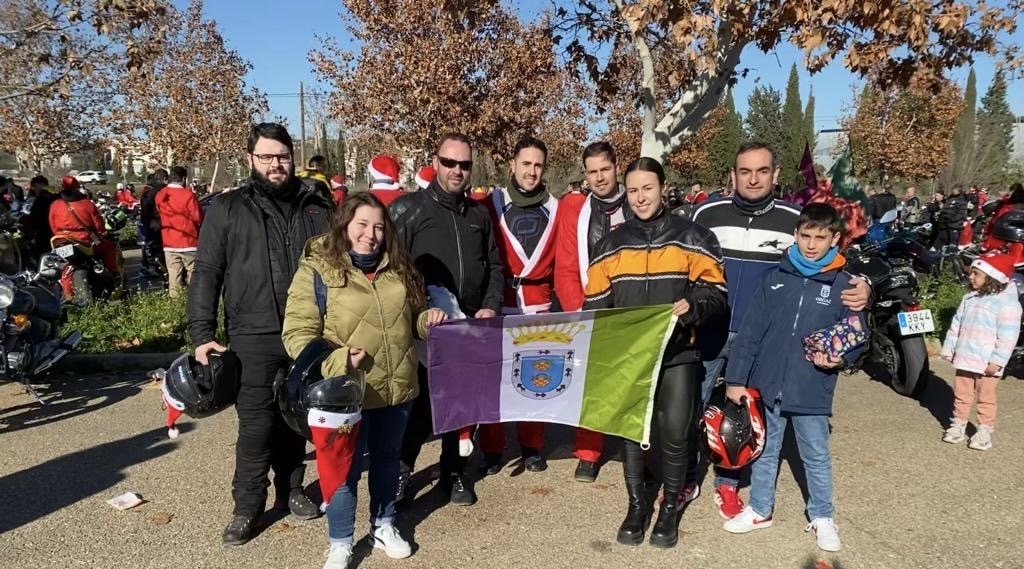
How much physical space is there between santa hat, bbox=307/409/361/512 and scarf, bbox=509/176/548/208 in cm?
203

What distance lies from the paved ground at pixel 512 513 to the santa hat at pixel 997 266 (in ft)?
4.05

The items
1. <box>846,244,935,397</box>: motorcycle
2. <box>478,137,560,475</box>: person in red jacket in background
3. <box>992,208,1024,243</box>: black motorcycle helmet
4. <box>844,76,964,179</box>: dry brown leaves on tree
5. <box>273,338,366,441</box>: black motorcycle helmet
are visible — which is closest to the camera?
<box>273,338,366,441</box>: black motorcycle helmet

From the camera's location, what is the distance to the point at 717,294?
3568 millimetres

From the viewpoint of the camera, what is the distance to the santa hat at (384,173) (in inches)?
236

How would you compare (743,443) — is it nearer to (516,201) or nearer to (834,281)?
(834,281)

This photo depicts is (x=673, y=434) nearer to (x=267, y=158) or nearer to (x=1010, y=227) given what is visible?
(x=267, y=158)

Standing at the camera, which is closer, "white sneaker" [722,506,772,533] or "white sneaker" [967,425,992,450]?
"white sneaker" [722,506,772,533]

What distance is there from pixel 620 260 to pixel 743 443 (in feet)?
3.91

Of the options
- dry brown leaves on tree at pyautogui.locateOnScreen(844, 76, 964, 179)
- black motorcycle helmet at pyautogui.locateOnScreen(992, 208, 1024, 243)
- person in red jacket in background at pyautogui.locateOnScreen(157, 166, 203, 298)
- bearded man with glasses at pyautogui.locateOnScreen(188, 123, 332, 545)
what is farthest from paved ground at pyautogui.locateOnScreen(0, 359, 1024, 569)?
dry brown leaves on tree at pyautogui.locateOnScreen(844, 76, 964, 179)

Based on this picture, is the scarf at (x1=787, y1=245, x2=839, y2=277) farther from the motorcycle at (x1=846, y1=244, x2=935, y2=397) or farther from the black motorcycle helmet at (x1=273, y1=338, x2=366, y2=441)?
the motorcycle at (x1=846, y1=244, x2=935, y2=397)

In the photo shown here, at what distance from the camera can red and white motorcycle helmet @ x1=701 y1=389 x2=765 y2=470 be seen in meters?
3.83

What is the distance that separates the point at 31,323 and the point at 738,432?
565cm

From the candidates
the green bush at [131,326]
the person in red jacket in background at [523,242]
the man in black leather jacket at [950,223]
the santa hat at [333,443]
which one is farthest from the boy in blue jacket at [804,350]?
the man in black leather jacket at [950,223]

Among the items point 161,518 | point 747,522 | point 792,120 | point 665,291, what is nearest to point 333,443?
point 161,518
